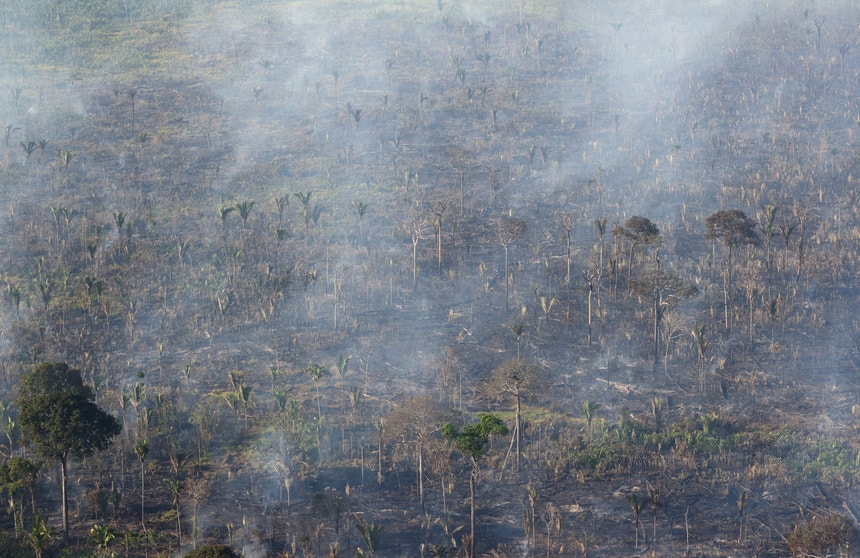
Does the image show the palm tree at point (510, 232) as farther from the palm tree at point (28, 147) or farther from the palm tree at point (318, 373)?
the palm tree at point (28, 147)

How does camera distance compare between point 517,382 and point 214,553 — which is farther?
point 517,382

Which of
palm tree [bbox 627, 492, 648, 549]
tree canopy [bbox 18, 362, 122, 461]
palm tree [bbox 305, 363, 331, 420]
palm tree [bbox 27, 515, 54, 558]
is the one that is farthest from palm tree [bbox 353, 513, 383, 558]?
palm tree [bbox 27, 515, 54, 558]

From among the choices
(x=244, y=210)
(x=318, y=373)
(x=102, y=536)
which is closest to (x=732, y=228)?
(x=318, y=373)

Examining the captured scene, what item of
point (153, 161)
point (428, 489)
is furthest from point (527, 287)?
point (153, 161)

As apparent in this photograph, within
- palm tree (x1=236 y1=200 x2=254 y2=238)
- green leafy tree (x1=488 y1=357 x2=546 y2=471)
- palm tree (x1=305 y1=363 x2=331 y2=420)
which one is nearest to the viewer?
green leafy tree (x1=488 y1=357 x2=546 y2=471)

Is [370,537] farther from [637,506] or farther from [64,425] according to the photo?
[64,425]

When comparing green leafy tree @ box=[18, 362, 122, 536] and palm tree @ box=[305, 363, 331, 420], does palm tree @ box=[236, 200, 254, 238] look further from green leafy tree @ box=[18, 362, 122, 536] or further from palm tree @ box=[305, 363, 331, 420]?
green leafy tree @ box=[18, 362, 122, 536]

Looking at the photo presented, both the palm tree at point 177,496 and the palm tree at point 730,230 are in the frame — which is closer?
the palm tree at point 177,496

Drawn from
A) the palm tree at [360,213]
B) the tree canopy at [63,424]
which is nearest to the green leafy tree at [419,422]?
the tree canopy at [63,424]

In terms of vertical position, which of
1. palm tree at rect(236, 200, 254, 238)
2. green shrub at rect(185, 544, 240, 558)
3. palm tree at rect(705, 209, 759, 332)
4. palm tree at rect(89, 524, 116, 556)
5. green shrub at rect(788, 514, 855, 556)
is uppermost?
palm tree at rect(236, 200, 254, 238)
